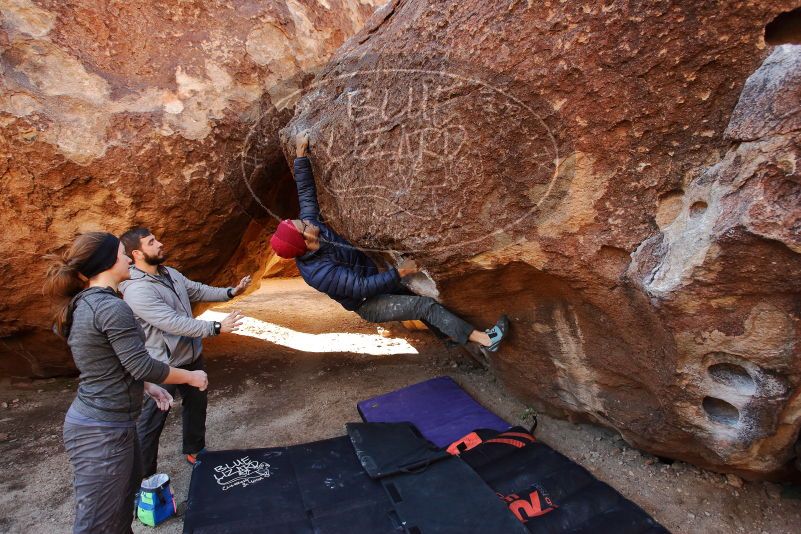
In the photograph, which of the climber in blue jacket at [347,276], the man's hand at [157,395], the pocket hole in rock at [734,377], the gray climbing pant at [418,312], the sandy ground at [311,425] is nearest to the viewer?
the pocket hole in rock at [734,377]

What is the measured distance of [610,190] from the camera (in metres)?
2.36

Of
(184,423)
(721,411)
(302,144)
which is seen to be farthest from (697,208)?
(184,423)

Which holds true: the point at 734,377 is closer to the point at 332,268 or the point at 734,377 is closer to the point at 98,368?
the point at 332,268

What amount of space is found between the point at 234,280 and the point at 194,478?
2843 millimetres

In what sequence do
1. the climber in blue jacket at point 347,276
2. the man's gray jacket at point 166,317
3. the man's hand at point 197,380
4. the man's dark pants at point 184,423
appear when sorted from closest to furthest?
the man's hand at point 197,380, the man's gray jacket at point 166,317, the man's dark pants at point 184,423, the climber in blue jacket at point 347,276

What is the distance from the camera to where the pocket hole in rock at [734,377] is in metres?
2.24

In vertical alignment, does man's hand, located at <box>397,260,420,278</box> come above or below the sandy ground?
above

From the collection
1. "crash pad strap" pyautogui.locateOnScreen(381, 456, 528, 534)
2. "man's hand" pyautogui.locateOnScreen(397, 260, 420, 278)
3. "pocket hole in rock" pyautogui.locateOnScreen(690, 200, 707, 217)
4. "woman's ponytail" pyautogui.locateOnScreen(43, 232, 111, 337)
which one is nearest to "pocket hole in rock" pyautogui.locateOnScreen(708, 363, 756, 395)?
"pocket hole in rock" pyautogui.locateOnScreen(690, 200, 707, 217)

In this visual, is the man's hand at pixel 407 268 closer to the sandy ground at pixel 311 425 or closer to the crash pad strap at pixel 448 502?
the crash pad strap at pixel 448 502

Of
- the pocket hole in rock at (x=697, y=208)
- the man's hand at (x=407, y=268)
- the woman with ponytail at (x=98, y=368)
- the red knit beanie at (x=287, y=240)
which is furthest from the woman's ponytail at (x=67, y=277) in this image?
the pocket hole in rock at (x=697, y=208)

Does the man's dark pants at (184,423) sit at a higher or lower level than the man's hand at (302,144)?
lower

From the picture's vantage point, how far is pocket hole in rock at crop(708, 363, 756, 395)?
2.24 metres

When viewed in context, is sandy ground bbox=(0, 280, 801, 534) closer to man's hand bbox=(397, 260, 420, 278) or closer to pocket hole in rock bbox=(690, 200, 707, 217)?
man's hand bbox=(397, 260, 420, 278)

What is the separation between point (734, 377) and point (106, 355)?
2914 millimetres
